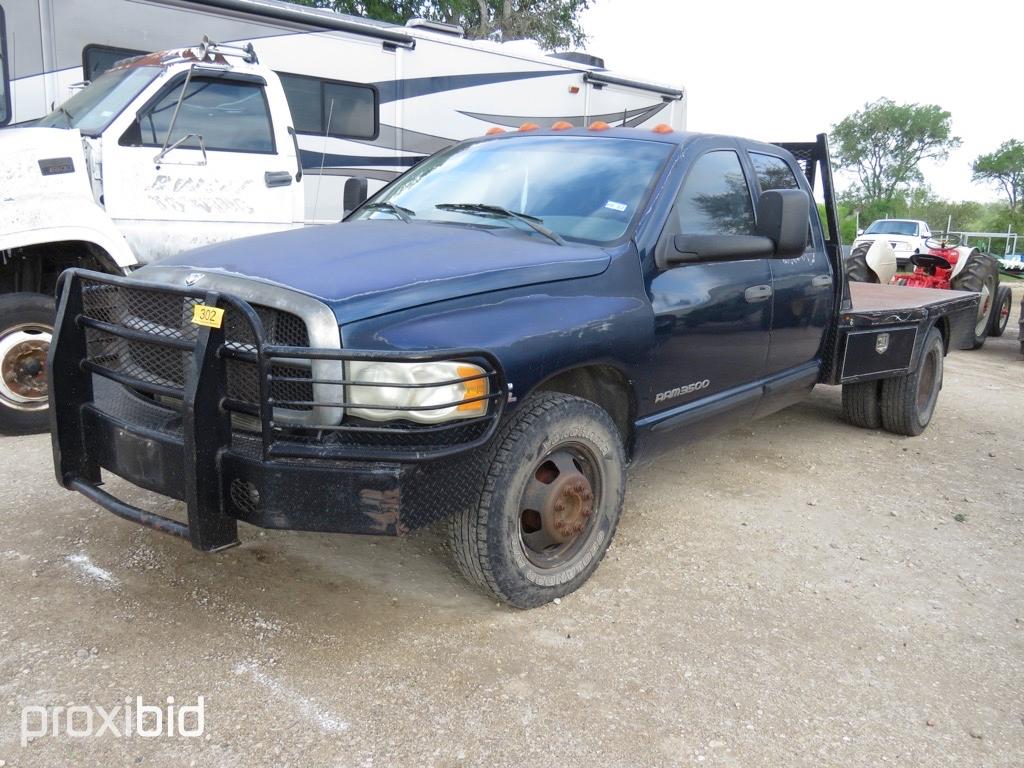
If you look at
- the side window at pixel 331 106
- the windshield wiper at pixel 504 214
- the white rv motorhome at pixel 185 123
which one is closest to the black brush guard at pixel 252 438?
the windshield wiper at pixel 504 214

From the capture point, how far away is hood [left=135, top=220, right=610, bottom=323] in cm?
276

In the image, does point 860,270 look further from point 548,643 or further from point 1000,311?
point 548,643

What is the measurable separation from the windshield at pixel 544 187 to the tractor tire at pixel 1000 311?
1009cm

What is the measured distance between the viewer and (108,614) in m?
3.04

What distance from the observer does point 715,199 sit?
4023 mm

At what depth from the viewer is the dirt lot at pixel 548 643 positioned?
8.09 feet

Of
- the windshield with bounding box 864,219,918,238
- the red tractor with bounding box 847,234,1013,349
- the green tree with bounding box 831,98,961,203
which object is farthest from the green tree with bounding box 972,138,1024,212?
the red tractor with bounding box 847,234,1013,349

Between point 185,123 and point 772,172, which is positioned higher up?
point 185,123

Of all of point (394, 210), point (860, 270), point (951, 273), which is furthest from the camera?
point (951, 273)

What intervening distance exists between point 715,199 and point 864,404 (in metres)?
2.65

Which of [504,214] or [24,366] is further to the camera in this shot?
[24,366]

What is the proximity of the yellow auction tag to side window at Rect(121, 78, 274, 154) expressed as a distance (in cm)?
349

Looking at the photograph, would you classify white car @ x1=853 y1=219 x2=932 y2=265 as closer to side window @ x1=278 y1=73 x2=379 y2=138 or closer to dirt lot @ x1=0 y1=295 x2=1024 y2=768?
side window @ x1=278 y1=73 x2=379 y2=138

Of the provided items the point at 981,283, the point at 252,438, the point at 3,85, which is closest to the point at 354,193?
the point at 252,438
